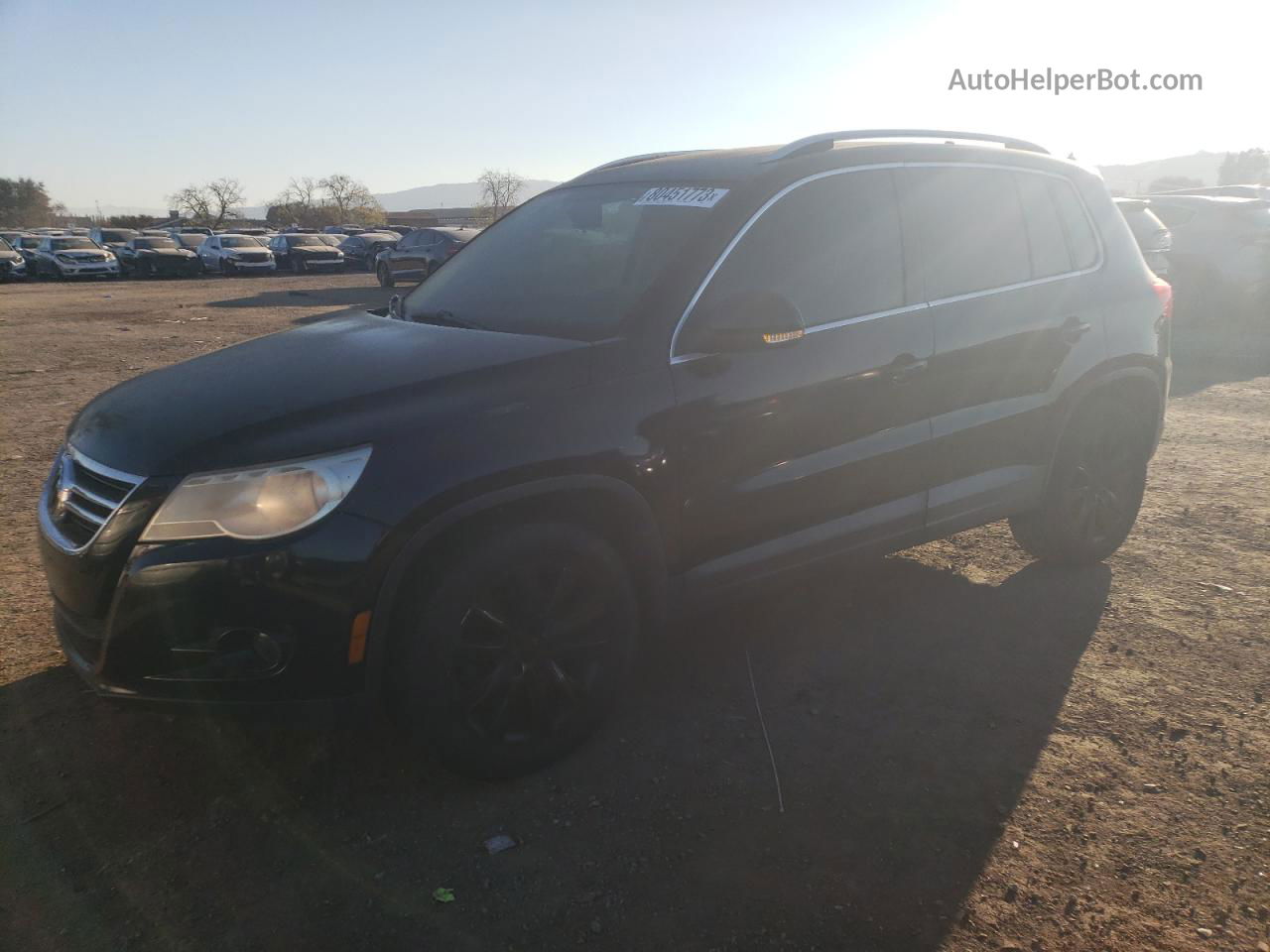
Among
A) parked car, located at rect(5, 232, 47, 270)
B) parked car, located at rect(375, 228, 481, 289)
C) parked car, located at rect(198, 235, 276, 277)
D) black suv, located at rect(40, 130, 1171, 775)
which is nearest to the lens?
black suv, located at rect(40, 130, 1171, 775)

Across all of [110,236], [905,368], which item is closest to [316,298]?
[905,368]

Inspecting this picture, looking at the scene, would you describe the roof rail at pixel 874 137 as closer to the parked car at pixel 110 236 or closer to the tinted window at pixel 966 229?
the tinted window at pixel 966 229

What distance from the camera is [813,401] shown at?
3.30 metres

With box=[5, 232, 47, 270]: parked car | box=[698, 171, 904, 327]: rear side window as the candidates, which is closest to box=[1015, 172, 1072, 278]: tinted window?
box=[698, 171, 904, 327]: rear side window

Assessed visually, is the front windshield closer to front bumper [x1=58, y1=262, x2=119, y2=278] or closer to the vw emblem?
the vw emblem

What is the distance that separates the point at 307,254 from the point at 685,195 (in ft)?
112

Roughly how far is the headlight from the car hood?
39 millimetres

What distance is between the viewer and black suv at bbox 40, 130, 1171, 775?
97.9 inches

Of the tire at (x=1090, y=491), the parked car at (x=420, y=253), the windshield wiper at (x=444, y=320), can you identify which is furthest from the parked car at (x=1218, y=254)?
the parked car at (x=420, y=253)

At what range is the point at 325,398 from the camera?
8.82ft

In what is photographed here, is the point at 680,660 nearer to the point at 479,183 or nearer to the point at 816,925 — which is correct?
the point at 816,925

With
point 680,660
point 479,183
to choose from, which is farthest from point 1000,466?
point 479,183

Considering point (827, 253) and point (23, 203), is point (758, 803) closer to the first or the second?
point (827, 253)

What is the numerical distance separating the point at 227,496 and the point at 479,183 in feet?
305
